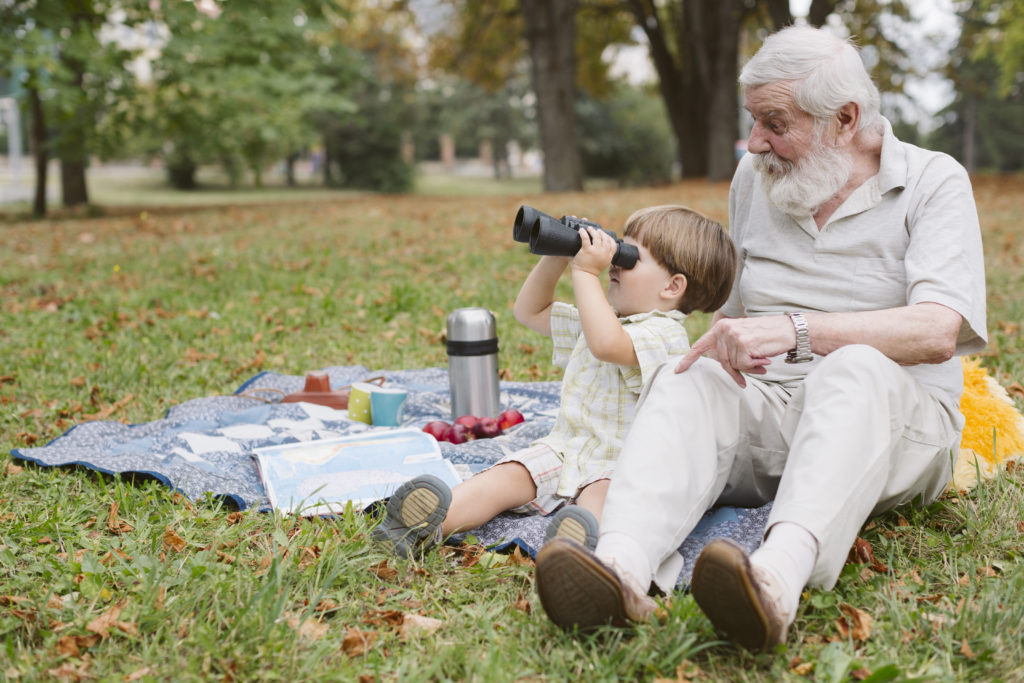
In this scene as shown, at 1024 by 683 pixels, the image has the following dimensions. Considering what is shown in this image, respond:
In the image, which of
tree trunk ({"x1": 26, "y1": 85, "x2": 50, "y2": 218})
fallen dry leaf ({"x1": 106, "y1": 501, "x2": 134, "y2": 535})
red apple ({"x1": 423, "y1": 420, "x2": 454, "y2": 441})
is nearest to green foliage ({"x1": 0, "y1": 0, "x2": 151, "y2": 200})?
tree trunk ({"x1": 26, "y1": 85, "x2": 50, "y2": 218})

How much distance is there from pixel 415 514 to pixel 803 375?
3.85 feet

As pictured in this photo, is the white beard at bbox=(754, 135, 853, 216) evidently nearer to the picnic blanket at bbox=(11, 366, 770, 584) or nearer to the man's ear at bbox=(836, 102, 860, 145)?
the man's ear at bbox=(836, 102, 860, 145)

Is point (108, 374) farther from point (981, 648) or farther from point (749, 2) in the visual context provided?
point (749, 2)

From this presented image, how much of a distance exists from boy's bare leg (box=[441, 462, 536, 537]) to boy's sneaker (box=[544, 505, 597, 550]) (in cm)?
38

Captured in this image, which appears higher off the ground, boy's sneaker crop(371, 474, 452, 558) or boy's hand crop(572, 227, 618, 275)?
boy's hand crop(572, 227, 618, 275)

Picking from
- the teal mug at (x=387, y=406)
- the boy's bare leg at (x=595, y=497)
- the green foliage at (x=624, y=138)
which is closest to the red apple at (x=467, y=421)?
the teal mug at (x=387, y=406)

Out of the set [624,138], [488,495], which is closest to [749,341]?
[488,495]

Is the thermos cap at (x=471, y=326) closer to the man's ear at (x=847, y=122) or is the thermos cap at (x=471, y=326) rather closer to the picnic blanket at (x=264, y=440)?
the picnic blanket at (x=264, y=440)

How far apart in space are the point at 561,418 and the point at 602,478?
29cm

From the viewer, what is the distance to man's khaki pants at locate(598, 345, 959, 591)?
197cm

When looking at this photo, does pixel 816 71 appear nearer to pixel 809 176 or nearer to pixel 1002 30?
pixel 809 176

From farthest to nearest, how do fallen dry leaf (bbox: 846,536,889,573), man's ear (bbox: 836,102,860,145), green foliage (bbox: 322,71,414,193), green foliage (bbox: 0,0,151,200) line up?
green foliage (bbox: 322,71,414,193), green foliage (bbox: 0,0,151,200), man's ear (bbox: 836,102,860,145), fallen dry leaf (bbox: 846,536,889,573)

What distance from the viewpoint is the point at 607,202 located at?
12414 mm

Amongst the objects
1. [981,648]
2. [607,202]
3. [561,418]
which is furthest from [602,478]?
[607,202]
